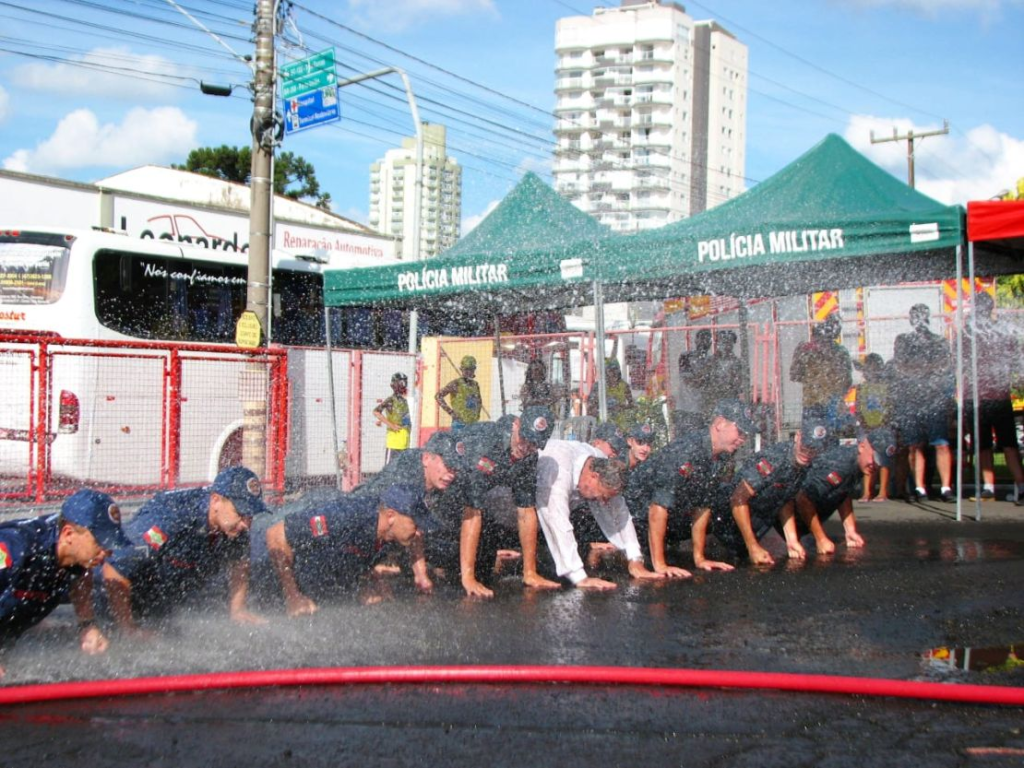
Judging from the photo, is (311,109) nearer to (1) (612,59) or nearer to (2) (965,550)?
(2) (965,550)

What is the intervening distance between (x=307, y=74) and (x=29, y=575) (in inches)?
329

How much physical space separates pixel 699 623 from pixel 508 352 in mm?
7331

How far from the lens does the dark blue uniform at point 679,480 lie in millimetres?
7008

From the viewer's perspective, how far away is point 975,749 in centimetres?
373

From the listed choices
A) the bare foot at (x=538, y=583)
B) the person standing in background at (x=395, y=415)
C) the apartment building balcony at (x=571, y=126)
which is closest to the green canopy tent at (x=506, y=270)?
the person standing in background at (x=395, y=415)

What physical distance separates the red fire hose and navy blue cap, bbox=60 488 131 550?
65 cm

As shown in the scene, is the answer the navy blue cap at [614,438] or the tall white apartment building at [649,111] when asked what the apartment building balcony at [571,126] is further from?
the navy blue cap at [614,438]

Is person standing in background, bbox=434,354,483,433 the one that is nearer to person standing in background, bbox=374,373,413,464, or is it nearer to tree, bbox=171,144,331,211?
person standing in background, bbox=374,373,413,464

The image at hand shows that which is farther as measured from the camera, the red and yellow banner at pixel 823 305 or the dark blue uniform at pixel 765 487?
the red and yellow banner at pixel 823 305

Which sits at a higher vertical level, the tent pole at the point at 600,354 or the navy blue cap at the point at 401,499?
the tent pole at the point at 600,354

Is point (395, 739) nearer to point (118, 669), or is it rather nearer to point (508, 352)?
point (118, 669)

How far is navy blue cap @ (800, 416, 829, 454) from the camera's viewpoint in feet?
23.5

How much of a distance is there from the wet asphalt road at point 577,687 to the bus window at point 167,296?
19.6ft

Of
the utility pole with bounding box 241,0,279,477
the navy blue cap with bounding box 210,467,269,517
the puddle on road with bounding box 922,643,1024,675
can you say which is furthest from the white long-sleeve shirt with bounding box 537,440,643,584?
the utility pole with bounding box 241,0,279,477
